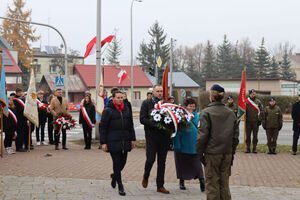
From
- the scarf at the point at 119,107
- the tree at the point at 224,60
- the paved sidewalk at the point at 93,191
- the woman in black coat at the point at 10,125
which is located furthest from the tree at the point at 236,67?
the scarf at the point at 119,107

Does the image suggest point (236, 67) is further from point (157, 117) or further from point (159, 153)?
point (157, 117)

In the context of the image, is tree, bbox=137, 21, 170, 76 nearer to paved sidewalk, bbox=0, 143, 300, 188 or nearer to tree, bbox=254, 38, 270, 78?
tree, bbox=254, 38, 270, 78

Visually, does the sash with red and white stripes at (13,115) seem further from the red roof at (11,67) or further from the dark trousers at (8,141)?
the red roof at (11,67)

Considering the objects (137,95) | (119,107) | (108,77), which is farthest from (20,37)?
(119,107)

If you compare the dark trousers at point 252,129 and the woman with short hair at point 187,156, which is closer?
the woman with short hair at point 187,156

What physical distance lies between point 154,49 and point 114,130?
7452 centimetres

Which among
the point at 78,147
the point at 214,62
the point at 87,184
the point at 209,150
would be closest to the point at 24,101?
the point at 78,147

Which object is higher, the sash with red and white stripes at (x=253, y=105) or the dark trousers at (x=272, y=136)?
the sash with red and white stripes at (x=253, y=105)

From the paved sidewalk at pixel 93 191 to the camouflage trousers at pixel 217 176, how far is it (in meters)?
1.22

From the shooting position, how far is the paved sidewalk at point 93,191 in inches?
265

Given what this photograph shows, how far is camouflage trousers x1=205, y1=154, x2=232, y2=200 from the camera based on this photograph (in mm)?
5539

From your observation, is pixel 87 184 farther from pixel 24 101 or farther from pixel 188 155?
pixel 24 101

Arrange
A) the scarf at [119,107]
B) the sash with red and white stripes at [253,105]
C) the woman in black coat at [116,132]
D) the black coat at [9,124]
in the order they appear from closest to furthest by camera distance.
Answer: the woman in black coat at [116,132], the scarf at [119,107], the black coat at [9,124], the sash with red and white stripes at [253,105]

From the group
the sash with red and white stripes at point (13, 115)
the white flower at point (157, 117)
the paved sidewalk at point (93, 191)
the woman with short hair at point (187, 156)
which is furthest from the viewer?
the sash with red and white stripes at point (13, 115)
